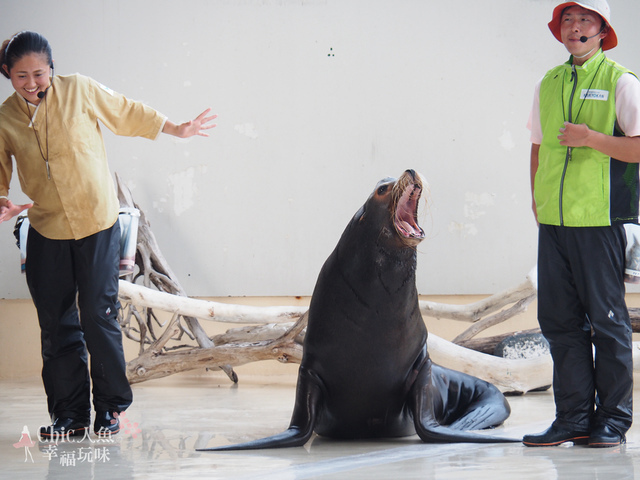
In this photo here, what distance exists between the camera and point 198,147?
5.74 m

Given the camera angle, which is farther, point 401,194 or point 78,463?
point 401,194

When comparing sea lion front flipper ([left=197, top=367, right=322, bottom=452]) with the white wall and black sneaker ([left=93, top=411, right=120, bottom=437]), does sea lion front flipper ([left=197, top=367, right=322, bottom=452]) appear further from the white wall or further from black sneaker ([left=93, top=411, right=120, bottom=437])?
the white wall

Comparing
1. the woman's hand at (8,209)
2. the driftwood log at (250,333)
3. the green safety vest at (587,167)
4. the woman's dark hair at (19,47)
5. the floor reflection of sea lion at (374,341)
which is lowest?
the driftwood log at (250,333)

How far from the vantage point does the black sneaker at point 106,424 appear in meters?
2.90

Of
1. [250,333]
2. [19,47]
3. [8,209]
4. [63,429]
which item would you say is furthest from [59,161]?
A: [250,333]

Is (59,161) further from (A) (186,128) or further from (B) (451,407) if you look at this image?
(B) (451,407)

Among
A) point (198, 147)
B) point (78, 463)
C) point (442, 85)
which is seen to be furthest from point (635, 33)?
point (78, 463)

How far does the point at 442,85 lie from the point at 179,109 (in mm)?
2090

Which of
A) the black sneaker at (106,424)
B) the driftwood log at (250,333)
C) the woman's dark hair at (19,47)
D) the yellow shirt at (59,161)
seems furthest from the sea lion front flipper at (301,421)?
the woman's dark hair at (19,47)

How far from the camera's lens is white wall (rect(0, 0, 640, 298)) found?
5.72 m

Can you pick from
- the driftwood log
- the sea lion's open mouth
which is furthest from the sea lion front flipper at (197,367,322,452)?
the driftwood log

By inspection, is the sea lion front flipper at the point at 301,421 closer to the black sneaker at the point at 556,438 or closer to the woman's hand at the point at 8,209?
the black sneaker at the point at 556,438

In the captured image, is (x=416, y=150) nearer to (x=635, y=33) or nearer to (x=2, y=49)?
(x=635, y=33)

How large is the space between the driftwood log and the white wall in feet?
1.66
